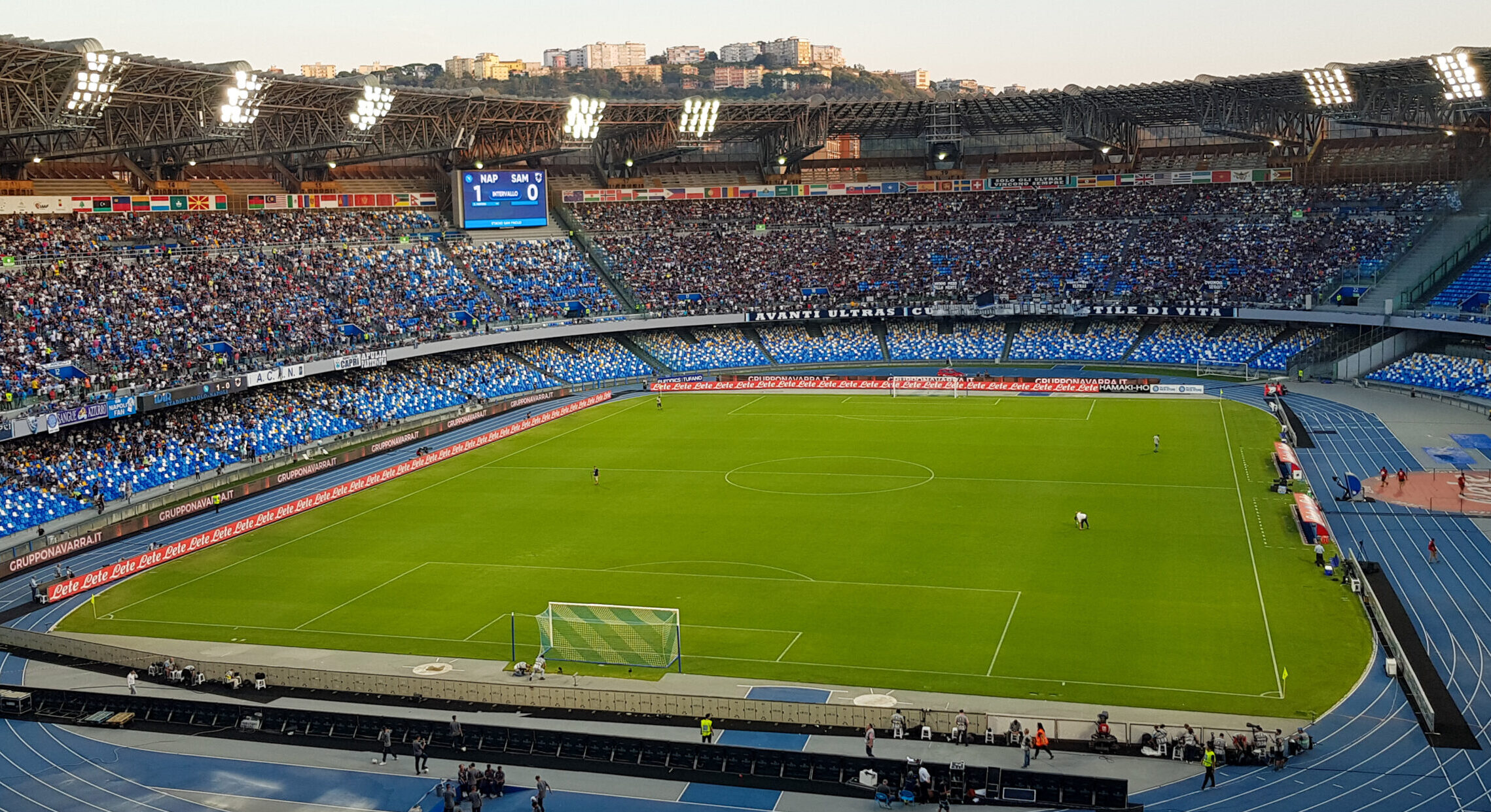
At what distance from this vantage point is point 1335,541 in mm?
39125

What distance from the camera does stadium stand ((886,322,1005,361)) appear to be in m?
85.9

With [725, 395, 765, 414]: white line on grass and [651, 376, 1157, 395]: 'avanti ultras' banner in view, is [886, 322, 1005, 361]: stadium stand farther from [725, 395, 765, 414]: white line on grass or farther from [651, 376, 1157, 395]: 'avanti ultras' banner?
[725, 395, 765, 414]: white line on grass

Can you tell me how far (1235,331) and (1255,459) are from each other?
103 ft

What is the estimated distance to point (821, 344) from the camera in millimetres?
88312

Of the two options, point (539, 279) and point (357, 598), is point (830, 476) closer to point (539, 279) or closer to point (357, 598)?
point (357, 598)

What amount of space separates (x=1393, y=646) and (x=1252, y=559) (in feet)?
28.3

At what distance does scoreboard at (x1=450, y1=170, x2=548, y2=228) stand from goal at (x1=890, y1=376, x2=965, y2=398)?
100ft

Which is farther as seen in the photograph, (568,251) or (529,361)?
(568,251)

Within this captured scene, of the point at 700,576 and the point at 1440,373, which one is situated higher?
the point at 1440,373

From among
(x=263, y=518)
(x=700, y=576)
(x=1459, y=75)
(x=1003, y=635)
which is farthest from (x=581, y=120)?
(x=1003, y=635)

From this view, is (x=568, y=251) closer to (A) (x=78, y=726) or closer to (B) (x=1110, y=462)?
(B) (x=1110, y=462)

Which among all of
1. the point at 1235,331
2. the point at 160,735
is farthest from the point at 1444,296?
the point at 160,735

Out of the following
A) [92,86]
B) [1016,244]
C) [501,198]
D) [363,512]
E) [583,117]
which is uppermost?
[92,86]

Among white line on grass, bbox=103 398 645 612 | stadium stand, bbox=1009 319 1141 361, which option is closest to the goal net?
white line on grass, bbox=103 398 645 612
